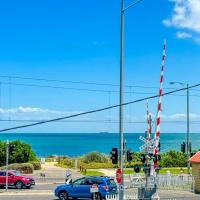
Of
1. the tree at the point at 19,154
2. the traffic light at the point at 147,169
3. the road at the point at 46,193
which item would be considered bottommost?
the road at the point at 46,193

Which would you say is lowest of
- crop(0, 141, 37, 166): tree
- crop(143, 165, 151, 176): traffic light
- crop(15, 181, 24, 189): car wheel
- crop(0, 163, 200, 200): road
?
crop(0, 163, 200, 200): road

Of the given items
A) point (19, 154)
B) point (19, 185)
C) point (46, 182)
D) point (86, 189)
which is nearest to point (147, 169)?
point (86, 189)

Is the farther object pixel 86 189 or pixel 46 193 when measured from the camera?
pixel 46 193

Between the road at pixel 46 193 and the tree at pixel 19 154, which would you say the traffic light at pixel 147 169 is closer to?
the road at pixel 46 193

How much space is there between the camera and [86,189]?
104 ft

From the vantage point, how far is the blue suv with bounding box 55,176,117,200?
31.2 metres

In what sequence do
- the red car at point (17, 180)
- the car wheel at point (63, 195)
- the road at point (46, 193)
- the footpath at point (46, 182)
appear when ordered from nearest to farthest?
1. the car wheel at point (63, 195)
2. the road at point (46, 193)
3. the footpath at point (46, 182)
4. the red car at point (17, 180)

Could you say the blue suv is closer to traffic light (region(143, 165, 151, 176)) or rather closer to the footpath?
traffic light (region(143, 165, 151, 176))

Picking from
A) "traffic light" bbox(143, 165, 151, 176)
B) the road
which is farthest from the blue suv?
"traffic light" bbox(143, 165, 151, 176)

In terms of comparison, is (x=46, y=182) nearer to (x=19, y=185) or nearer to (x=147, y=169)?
(x=19, y=185)

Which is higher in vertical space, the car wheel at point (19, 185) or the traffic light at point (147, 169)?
the traffic light at point (147, 169)

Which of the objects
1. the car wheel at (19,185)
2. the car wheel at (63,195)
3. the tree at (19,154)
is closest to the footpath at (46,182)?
the car wheel at (19,185)

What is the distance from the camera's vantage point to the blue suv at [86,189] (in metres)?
31.2

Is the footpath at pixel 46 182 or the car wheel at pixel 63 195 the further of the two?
the footpath at pixel 46 182
